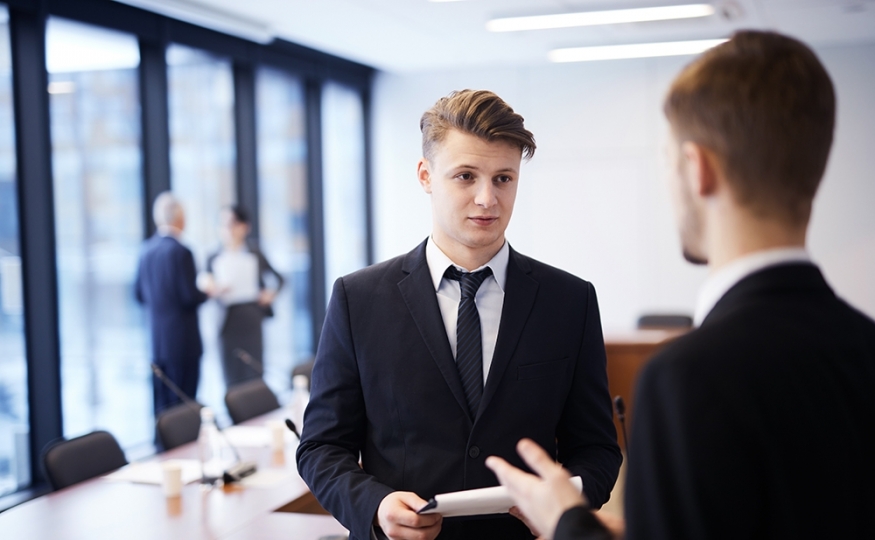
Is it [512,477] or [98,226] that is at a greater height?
[98,226]

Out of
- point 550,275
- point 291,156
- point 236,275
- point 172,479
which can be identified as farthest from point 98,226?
point 550,275

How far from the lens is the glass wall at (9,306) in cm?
527

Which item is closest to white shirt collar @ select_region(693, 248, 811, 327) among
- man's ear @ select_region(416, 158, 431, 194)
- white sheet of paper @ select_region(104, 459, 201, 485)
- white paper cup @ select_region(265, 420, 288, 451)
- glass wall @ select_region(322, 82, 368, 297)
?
man's ear @ select_region(416, 158, 431, 194)

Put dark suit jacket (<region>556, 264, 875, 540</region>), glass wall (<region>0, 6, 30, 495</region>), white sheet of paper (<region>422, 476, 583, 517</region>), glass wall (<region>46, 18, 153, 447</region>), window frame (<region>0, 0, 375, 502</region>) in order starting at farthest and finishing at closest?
glass wall (<region>46, 18, 153, 447</region>) < window frame (<region>0, 0, 375, 502</region>) < glass wall (<region>0, 6, 30, 495</region>) < white sheet of paper (<region>422, 476, 583, 517</region>) < dark suit jacket (<region>556, 264, 875, 540</region>)

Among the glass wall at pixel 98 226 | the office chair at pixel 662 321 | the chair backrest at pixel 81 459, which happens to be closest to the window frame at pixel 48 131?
the glass wall at pixel 98 226

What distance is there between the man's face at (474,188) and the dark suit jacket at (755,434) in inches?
37.2

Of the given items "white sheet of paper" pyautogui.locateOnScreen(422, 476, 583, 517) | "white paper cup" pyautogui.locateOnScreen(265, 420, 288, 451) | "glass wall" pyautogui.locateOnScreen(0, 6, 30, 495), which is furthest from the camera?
"glass wall" pyautogui.locateOnScreen(0, 6, 30, 495)

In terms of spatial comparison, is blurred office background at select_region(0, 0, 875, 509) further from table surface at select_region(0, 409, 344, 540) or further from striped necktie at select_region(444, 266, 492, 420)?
striped necktie at select_region(444, 266, 492, 420)

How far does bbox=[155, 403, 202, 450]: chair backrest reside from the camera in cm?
400

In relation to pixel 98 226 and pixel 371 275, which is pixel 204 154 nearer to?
pixel 98 226

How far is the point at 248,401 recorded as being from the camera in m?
4.63

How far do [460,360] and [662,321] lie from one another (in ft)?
17.8

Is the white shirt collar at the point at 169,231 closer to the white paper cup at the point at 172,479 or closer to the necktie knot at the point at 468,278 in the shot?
the white paper cup at the point at 172,479

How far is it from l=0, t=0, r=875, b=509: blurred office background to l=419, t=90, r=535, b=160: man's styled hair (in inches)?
170
